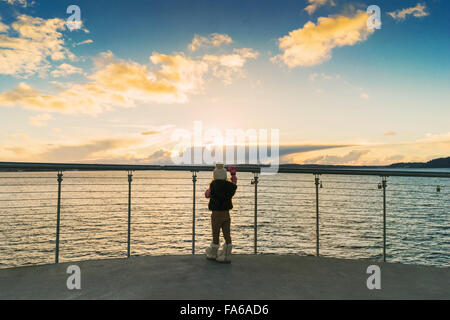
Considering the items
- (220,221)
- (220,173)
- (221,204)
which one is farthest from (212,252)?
(220,173)

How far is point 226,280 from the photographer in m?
3.14

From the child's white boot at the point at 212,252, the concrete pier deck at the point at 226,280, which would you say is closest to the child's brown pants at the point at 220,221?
the child's white boot at the point at 212,252

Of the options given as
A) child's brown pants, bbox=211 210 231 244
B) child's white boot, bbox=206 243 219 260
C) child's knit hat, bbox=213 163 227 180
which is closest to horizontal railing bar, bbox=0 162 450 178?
child's knit hat, bbox=213 163 227 180

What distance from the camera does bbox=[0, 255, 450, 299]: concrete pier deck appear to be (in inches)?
110

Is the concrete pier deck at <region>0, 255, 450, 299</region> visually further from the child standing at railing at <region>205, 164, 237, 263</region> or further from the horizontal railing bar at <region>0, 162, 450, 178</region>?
the horizontal railing bar at <region>0, 162, 450, 178</region>

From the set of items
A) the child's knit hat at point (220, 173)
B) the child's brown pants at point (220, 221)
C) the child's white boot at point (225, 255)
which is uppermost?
the child's knit hat at point (220, 173)

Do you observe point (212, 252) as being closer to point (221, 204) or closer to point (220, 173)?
point (221, 204)

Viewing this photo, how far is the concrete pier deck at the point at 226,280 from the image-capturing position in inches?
110

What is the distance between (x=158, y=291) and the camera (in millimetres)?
2822

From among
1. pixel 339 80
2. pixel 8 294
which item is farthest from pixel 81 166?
pixel 339 80

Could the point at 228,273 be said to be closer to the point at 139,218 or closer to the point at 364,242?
the point at 364,242

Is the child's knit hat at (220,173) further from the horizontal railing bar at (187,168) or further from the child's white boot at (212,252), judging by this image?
the child's white boot at (212,252)

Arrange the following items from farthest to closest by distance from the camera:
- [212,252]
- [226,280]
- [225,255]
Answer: [212,252], [225,255], [226,280]

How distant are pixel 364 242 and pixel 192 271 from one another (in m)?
16.6
